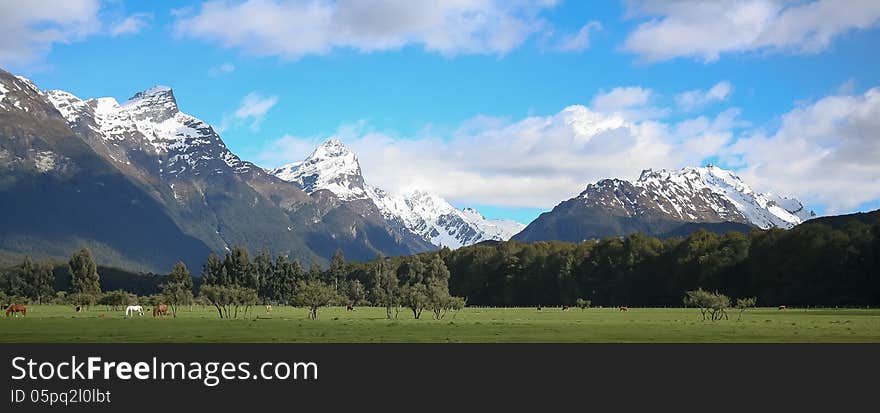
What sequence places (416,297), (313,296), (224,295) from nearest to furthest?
(224,295), (416,297), (313,296)

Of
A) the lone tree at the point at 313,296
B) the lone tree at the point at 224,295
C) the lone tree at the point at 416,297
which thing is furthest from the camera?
the lone tree at the point at 313,296

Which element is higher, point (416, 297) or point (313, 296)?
point (313, 296)

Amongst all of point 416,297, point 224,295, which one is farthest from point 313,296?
point 416,297

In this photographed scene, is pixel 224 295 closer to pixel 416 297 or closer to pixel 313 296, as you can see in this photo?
pixel 313 296

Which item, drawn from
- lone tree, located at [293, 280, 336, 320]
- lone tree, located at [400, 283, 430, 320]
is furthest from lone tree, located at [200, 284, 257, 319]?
lone tree, located at [400, 283, 430, 320]

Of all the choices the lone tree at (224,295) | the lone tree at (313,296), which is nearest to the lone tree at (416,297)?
the lone tree at (313,296)

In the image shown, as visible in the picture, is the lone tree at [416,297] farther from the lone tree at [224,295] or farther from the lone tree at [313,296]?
the lone tree at [224,295]

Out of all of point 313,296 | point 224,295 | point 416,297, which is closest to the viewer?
point 224,295

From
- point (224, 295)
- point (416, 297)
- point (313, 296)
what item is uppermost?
point (224, 295)
